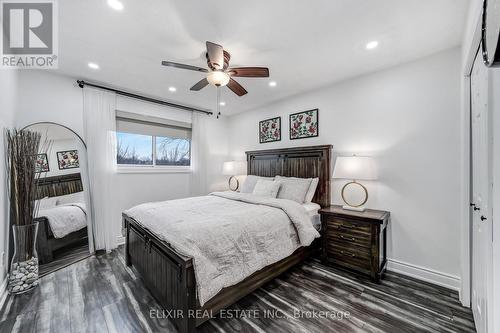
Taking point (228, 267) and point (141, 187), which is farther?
point (141, 187)

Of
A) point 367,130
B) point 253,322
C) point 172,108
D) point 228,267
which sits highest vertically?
point 172,108

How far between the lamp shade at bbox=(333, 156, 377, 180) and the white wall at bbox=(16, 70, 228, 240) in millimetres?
3027

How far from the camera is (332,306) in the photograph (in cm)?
195

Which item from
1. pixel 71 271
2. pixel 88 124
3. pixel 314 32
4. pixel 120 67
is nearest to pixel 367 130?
pixel 314 32

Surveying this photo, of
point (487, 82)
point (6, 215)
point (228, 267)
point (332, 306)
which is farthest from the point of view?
point (6, 215)

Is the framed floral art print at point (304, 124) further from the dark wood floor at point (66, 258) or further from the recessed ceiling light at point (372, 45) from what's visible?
the dark wood floor at point (66, 258)

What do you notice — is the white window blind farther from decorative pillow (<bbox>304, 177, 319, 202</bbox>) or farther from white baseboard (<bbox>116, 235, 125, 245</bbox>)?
decorative pillow (<bbox>304, 177, 319, 202</bbox>)

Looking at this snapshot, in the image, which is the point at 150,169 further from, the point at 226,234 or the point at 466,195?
the point at 466,195

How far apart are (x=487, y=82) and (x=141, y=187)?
446cm

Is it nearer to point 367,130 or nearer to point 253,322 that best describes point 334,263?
point 253,322

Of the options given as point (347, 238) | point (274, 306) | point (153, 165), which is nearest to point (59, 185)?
point (153, 165)

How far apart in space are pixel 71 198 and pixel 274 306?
3157mm

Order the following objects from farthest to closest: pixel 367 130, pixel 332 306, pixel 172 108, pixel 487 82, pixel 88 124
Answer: pixel 172 108 < pixel 88 124 < pixel 367 130 < pixel 332 306 < pixel 487 82

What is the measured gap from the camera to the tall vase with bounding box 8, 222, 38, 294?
2129 millimetres
